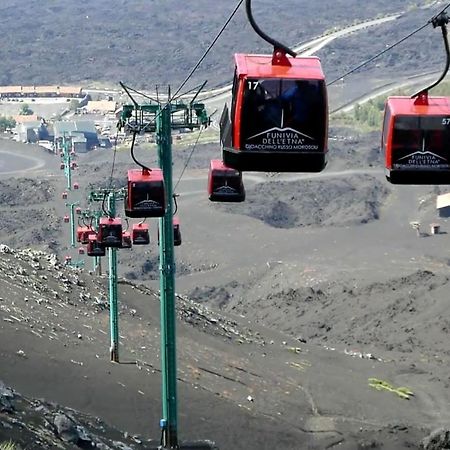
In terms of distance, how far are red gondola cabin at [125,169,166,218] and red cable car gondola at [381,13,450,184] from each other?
17.6 ft

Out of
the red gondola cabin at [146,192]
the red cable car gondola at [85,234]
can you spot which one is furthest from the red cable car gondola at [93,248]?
the red gondola cabin at [146,192]

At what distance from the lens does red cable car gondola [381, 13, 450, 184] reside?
8570mm

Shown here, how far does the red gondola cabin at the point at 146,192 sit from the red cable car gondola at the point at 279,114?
5.83m

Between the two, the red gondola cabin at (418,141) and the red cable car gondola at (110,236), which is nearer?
the red gondola cabin at (418,141)

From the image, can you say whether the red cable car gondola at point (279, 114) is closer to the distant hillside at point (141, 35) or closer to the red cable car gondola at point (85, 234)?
the red cable car gondola at point (85, 234)

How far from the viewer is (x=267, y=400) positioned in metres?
22.8

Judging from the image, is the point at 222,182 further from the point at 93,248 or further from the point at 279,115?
the point at 93,248

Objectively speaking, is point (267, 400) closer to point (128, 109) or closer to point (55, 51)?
point (128, 109)

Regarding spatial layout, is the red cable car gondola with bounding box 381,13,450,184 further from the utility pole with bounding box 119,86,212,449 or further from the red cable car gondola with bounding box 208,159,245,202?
the utility pole with bounding box 119,86,212,449

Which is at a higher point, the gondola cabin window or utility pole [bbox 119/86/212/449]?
the gondola cabin window

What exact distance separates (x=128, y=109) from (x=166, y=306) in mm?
2852

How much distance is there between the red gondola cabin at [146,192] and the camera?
537 inches

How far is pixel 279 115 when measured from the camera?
7.65m

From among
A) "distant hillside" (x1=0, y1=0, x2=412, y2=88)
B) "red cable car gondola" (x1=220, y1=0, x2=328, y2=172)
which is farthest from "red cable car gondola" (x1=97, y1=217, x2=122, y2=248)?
Answer: "distant hillside" (x1=0, y1=0, x2=412, y2=88)
